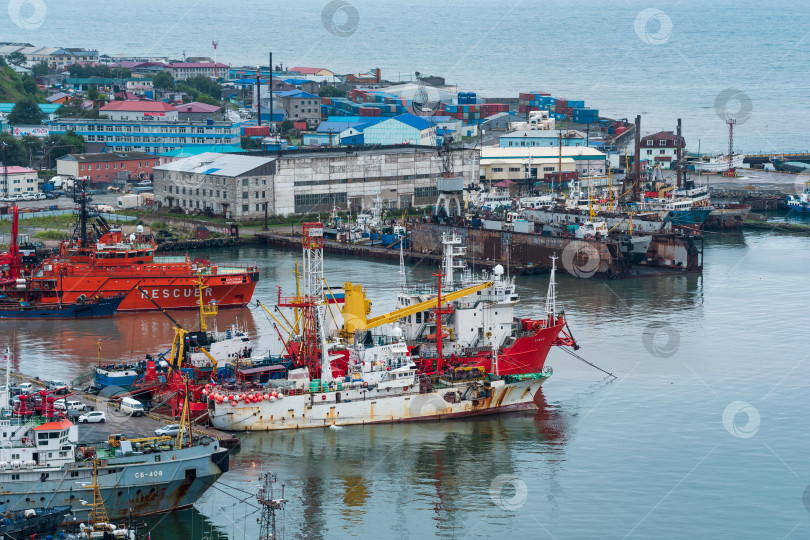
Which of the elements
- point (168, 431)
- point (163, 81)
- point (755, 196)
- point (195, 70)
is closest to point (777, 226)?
point (755, 196)

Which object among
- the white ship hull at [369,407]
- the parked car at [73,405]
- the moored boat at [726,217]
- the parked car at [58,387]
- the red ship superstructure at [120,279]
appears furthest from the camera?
the moored boat at [726,217]

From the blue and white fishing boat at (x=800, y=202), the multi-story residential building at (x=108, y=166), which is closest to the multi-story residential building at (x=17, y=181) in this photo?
the multi-story residential building at (x=108, y=166)

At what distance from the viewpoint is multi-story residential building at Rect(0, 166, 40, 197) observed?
5712 cm

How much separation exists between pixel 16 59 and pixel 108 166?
49.3 meters

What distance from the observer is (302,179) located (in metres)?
54.2

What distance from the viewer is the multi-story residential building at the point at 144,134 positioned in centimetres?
6756

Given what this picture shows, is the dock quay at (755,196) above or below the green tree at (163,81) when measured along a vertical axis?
below

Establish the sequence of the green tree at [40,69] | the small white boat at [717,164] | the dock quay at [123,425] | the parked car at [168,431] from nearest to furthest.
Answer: the parked car at [168,431]
the dock quay at [123,425]
the small white boat at [717,164]
the green tree at [40,69]

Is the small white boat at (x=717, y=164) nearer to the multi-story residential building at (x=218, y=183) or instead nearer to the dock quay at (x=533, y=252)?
the dock quay at (x=533, y=252)

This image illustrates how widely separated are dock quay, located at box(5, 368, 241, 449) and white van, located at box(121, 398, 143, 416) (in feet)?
0.40

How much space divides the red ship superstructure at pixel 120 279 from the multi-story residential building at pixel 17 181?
19.1 m

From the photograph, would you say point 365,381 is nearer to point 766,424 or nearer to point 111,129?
point 766,424

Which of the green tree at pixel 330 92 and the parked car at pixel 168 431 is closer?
the parked car at pixel 168 431

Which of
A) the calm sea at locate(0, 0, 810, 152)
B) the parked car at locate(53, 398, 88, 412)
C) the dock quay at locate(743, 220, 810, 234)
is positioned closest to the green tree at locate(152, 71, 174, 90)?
the calm sea at locate(0, 0, 810, 152)
